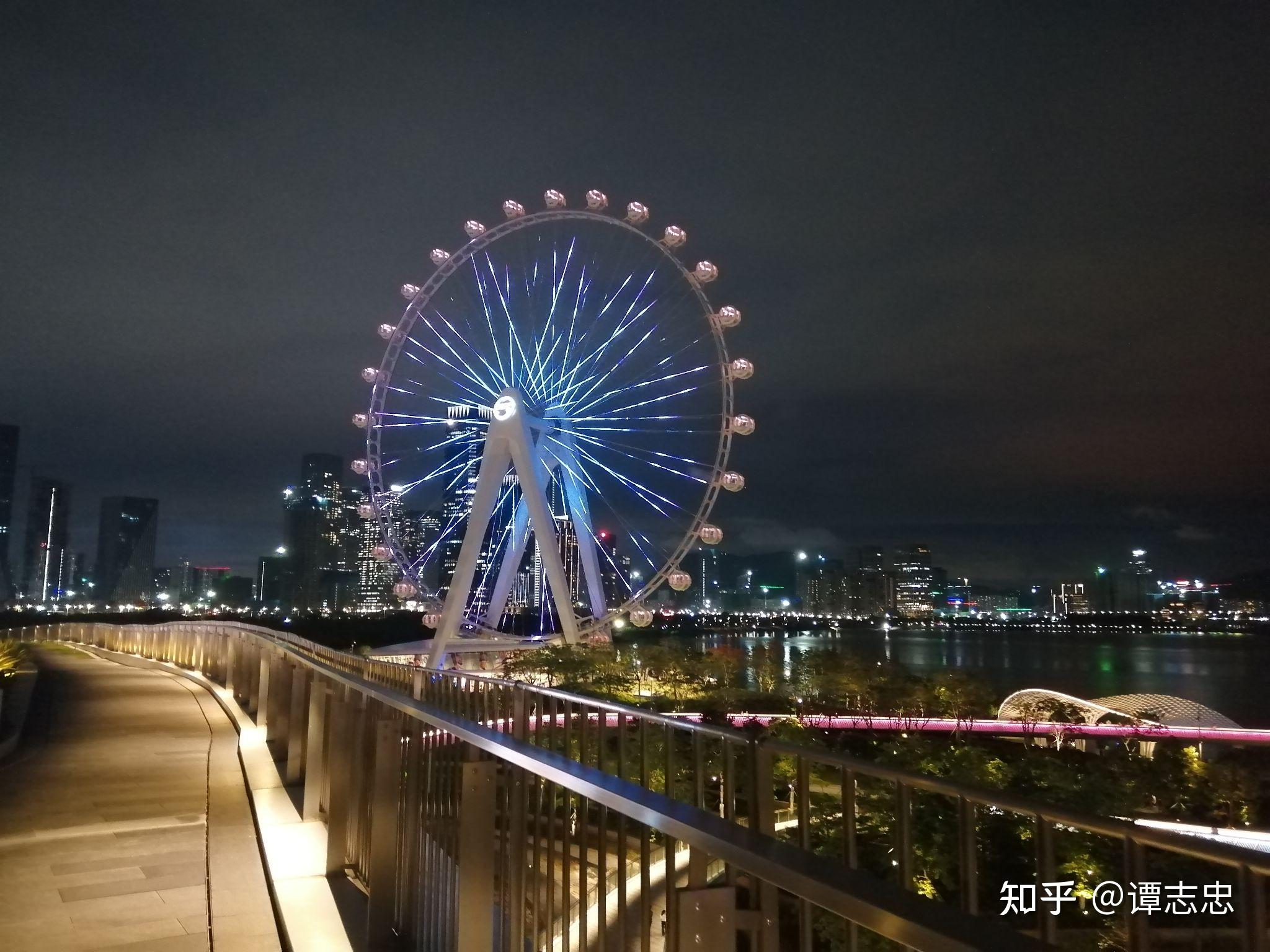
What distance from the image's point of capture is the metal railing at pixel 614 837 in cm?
147

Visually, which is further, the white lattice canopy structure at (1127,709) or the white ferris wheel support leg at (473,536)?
the white lattice canopy structure at (1127,709)

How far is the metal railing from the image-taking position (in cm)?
147

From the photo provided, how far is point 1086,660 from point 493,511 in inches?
3611

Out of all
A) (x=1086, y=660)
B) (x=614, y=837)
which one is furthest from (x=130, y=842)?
(x=1086, y=660)

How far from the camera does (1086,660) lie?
107312 mm

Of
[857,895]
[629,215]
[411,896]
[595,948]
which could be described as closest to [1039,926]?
[857,895]

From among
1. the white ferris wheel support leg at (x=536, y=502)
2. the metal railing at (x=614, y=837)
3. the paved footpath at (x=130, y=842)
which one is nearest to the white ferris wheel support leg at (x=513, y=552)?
the white ferris wheel support leg at (x=536, y=502)

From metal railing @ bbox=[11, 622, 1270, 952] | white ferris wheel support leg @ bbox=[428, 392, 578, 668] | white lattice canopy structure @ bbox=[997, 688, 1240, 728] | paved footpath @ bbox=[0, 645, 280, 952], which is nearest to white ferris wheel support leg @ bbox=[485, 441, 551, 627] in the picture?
white ferris wheel support leg @ bbox=[428, 392, 578, 668]

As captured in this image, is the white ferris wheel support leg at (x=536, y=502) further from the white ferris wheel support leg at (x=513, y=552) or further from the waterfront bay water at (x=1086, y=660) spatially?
the waterfront bay water at (x=1086, y=660)

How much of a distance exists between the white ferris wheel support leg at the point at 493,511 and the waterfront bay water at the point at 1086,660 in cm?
2195

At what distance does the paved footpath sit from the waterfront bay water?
45735 mm

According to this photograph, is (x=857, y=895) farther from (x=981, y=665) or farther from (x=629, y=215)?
(x=981, y=665)

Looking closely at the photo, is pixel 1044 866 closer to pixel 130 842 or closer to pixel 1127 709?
pixel 130 842

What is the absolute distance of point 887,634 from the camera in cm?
18812
